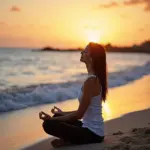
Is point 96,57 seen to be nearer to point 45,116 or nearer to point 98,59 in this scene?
point 98,59

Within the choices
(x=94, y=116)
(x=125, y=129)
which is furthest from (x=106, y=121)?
(x=94, y=116)

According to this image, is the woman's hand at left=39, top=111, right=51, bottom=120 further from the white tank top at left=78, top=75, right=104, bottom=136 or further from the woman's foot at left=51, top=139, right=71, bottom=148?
the white tank top at left=78, top=75, right=104, bottom=136

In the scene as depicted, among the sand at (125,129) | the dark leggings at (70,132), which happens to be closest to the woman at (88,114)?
the dark leggings at (70,132)

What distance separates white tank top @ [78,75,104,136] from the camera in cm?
507

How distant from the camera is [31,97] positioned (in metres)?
10.6

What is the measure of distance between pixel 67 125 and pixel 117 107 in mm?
4166

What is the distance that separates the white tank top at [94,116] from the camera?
5074 mm

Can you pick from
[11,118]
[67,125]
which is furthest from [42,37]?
[67,125]

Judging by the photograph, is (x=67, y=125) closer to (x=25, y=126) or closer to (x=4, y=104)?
(x=25, y=126)

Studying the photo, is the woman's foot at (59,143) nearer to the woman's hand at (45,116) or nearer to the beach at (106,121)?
the beach at (106,121)

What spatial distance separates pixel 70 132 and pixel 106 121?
2.19 meters

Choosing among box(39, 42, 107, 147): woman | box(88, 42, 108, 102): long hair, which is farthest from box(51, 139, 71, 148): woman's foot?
box(88, 42, 108, 102): long hair

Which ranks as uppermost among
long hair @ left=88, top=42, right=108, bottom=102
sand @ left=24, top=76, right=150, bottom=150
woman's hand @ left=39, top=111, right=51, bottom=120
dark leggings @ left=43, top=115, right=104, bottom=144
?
long hair @ left=88, top=42, right=108, bottom=102

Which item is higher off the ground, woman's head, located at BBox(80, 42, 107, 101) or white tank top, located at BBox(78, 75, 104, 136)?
woman's head, located at BBox(80, 42, 107, 101)
